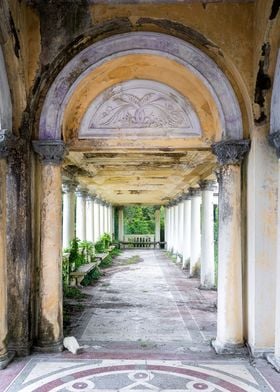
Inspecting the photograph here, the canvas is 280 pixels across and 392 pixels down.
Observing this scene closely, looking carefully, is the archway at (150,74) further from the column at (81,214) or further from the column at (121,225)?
the column at (121,225)

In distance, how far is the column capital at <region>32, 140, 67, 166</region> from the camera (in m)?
7.00

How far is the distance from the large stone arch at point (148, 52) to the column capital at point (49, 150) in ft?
0.41

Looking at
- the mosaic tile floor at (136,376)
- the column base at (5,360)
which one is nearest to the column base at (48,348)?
the mosaic tile floor at (136,376)

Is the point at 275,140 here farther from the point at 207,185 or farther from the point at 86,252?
the point at 86,252

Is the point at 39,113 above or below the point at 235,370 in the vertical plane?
above

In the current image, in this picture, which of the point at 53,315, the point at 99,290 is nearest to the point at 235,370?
the point at 53,315

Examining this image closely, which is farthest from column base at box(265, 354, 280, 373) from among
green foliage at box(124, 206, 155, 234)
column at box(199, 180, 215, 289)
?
green foliage at box(124, 206, 155, 234)

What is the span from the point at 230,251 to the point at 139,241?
3104 centimetres

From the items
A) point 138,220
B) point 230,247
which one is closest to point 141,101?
point 230,247

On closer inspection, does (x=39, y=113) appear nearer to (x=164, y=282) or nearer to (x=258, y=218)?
(x=258, y=218)

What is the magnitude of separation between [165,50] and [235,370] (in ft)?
16.3

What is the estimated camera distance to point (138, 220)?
4450 cm

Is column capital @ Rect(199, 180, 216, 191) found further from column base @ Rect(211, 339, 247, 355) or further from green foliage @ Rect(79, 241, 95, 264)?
column base @ Rect(211, 339, 247, 355)

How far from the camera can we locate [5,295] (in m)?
6.44
